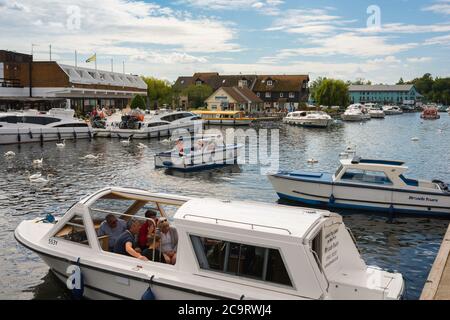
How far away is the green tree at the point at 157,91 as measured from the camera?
122 meters

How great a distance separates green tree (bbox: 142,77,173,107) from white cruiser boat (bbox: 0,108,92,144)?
6149 centimetres

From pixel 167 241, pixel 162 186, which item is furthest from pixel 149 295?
pixel 162 186

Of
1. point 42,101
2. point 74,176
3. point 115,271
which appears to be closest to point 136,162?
point 74,176

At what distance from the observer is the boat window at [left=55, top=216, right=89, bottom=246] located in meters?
12.8

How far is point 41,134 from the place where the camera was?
53594 mm

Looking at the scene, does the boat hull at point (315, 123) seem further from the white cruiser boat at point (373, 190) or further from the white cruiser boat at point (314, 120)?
the white cruiser boat at point (373, 190)

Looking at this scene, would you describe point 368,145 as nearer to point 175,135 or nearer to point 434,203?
point 175,135

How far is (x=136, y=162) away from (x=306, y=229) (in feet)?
102

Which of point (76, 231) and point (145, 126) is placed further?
point (145, 126)

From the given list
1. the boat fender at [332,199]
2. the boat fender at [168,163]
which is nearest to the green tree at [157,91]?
the boat fender at [168,163]

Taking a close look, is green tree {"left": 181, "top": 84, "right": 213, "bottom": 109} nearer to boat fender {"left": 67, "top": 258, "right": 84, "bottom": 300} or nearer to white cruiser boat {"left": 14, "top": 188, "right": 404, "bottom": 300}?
white cruiser boat {"left": 14, "top": 188, "right": 404, "bottom": 300}

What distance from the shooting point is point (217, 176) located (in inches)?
1332

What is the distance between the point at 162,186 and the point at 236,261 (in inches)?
796

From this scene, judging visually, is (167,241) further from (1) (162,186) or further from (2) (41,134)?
(2) (41,134)
